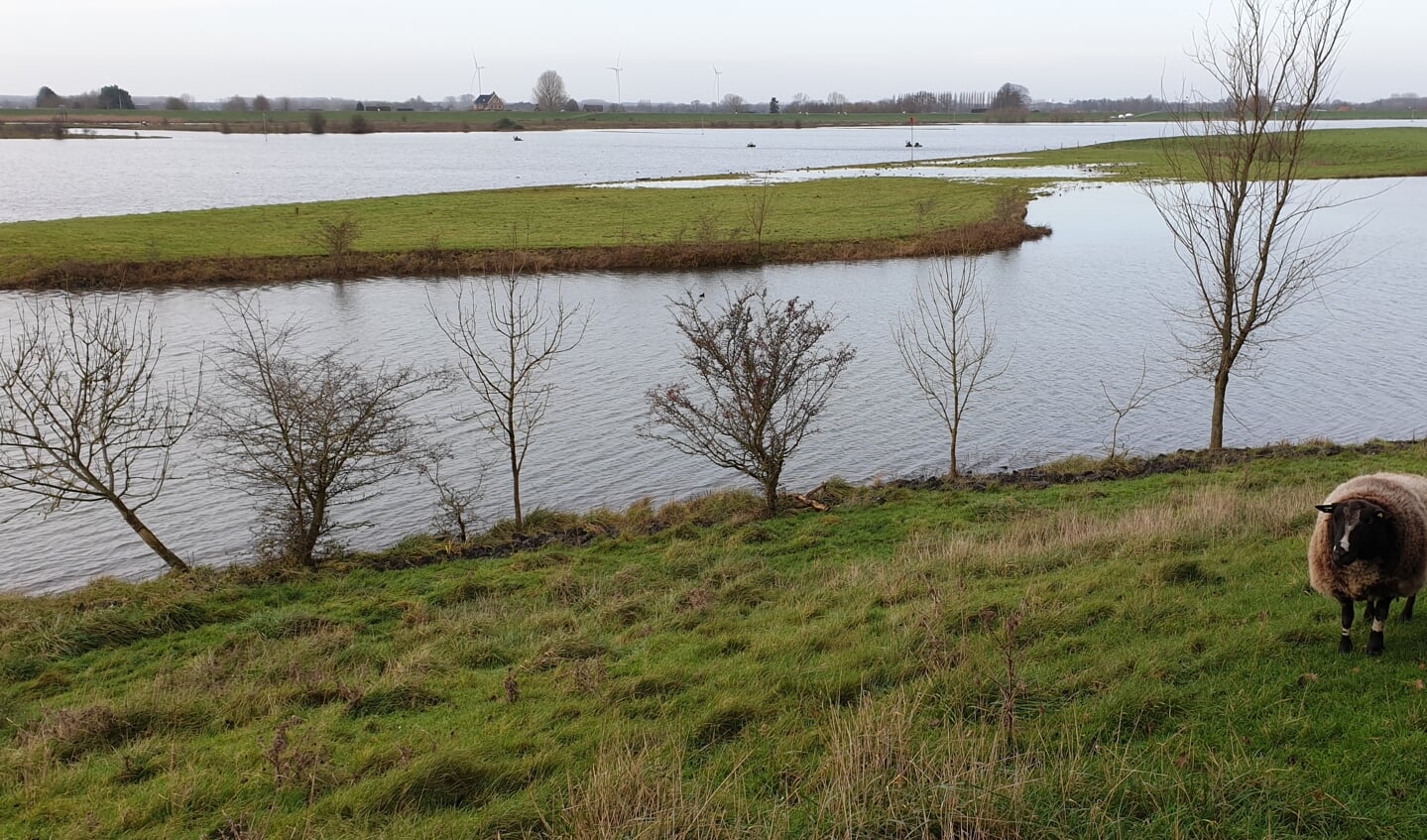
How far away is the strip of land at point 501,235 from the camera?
167 feet

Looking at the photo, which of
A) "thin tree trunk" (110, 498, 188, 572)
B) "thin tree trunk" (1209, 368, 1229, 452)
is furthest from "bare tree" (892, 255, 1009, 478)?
"thin tree trunk" (110, 498, 188, 572)

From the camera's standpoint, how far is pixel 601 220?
227 feet

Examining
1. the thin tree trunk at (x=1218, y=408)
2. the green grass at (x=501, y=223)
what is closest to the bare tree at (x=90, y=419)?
the green grass at (x=501, y=223)

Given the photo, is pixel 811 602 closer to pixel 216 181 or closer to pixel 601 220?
pixel 601 220

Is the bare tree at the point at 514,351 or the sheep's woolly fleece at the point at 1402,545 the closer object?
the sheep's woolly fleece at the point at 1402,545

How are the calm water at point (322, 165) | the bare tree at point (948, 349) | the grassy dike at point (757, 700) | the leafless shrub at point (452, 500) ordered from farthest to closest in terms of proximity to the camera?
1. the calm water at point (322, 165)
2. the bare tree at point (948, 349)
3. the leafless shrub at point (452, 500)
4. the grassy dike at point (757, 700)

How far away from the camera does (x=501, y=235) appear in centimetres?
6088

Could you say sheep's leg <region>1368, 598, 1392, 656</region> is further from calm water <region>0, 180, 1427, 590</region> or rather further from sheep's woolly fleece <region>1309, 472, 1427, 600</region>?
calm water <region>0, 180, 1427, 590</region>

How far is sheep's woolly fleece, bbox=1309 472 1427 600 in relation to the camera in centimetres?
805

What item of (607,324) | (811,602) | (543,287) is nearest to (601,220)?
(543,287)

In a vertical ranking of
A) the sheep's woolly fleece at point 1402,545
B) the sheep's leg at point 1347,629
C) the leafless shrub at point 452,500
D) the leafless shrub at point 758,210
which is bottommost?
the leafless shrub at point 452,500

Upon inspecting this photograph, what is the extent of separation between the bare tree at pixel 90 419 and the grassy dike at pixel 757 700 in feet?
8.13

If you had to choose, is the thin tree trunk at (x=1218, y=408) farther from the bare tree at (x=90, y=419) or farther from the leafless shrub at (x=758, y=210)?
the leafless shrub at (x=758, y=210)

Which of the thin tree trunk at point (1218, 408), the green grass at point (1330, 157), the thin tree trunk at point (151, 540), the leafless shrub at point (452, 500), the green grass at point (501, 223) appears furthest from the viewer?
the green grass at point (1330, 157)
